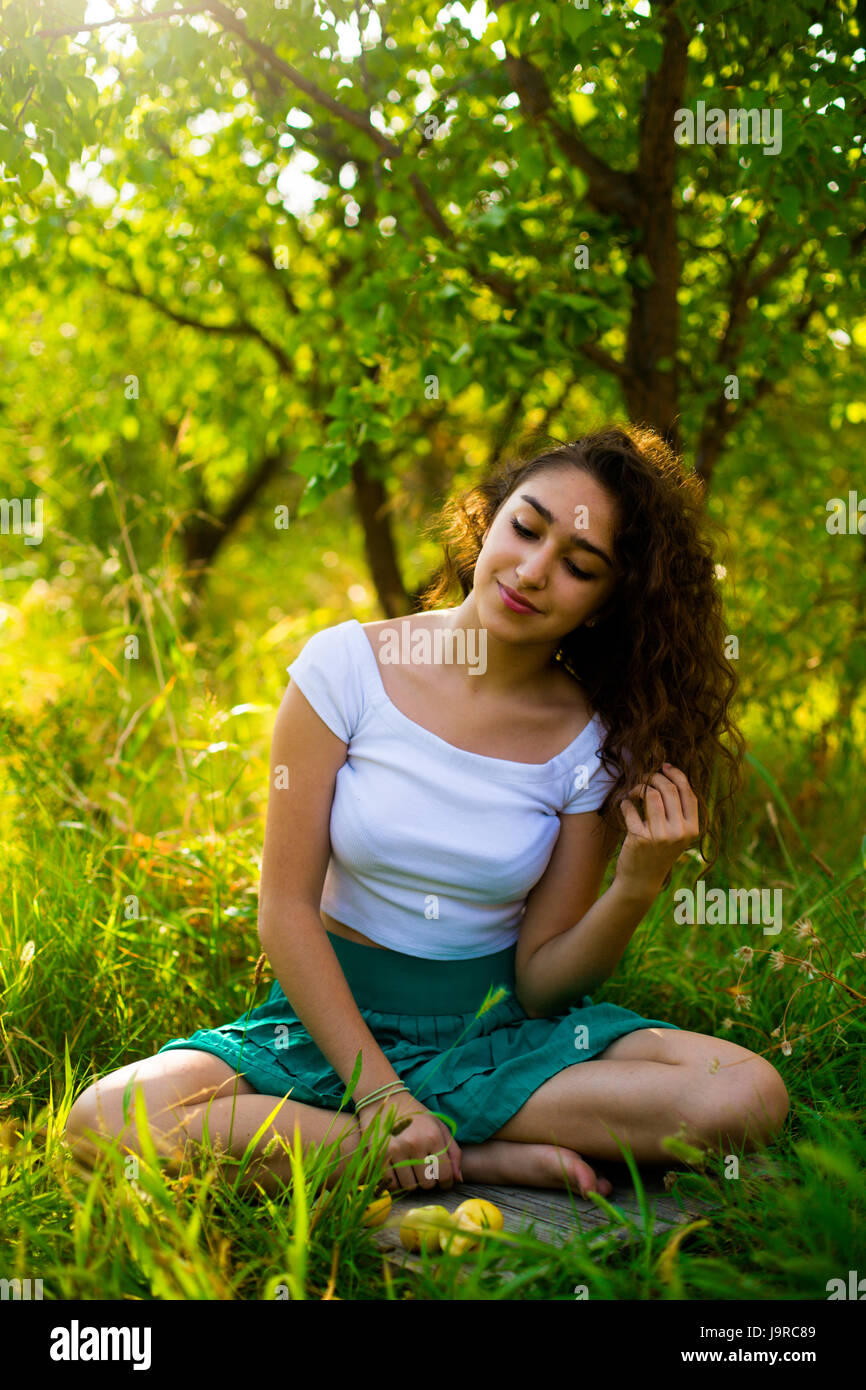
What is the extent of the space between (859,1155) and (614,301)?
2.46m

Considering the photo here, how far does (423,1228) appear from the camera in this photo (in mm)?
1666

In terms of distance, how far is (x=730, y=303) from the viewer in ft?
11.8

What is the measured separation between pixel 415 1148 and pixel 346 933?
47 centimetres

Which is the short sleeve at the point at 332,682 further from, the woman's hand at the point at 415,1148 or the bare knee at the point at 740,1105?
the bare knee at the point at 740,1105

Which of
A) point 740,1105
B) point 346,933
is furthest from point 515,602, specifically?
point 740,1105

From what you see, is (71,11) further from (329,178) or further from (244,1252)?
(244,1252)

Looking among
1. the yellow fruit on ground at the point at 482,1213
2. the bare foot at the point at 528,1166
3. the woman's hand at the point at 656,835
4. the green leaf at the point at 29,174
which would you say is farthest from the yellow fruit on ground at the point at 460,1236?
the green leaf at the point at 29,174

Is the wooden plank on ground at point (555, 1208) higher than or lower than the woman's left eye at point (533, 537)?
lower

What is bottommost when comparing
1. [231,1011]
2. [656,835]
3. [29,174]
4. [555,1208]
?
[555,1208]

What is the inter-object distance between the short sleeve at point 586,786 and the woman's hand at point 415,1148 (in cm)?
66

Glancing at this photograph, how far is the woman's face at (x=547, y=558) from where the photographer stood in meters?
2.06

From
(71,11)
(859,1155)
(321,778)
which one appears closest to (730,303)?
(71,11)

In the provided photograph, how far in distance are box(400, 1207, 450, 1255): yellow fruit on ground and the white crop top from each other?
54 cm

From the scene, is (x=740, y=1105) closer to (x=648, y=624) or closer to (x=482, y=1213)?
(x=482, y=1213)
